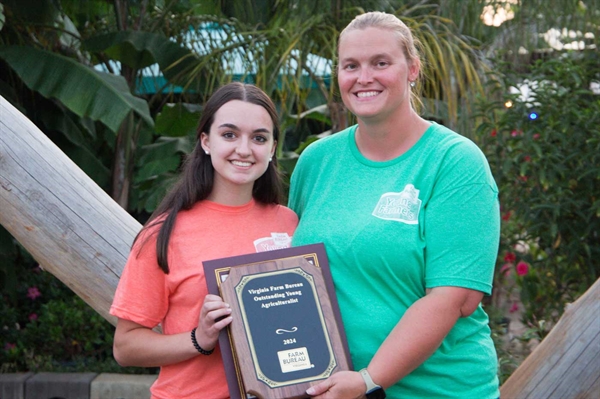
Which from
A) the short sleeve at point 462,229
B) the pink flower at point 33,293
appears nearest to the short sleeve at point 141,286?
the short sleeve at point 462,229

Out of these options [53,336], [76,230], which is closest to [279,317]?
[76,230]

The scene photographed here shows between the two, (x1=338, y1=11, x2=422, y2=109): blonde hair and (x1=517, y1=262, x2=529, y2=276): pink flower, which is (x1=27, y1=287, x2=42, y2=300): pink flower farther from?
(x1=338, y1=11, x2=422, y2=109): blonde hair

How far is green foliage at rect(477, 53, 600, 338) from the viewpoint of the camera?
15.1 ft

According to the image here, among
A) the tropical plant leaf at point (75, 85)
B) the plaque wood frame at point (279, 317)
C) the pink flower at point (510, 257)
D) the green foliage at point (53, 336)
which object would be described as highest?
the plaque wood frame at point (279, 317)

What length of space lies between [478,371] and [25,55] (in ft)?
16.7

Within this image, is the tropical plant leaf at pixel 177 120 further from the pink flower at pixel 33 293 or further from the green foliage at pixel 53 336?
the pink flower at pixel 33 293

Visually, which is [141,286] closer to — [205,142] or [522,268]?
[205,142]

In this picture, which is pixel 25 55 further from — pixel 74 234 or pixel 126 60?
pixel 74 234

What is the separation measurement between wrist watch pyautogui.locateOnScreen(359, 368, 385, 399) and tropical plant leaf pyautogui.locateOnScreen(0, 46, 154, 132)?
415 centimetres

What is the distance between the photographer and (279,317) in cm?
218

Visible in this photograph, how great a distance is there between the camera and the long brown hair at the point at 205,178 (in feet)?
7.99

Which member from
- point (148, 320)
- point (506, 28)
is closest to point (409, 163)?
point (148, 320)

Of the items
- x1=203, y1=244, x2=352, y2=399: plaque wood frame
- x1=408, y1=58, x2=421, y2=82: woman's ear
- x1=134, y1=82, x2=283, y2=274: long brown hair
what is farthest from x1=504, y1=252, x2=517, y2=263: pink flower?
x1=203, y1=244, x2=352, y2=399: plaque wood frame

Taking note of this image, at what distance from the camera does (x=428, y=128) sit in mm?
2309
